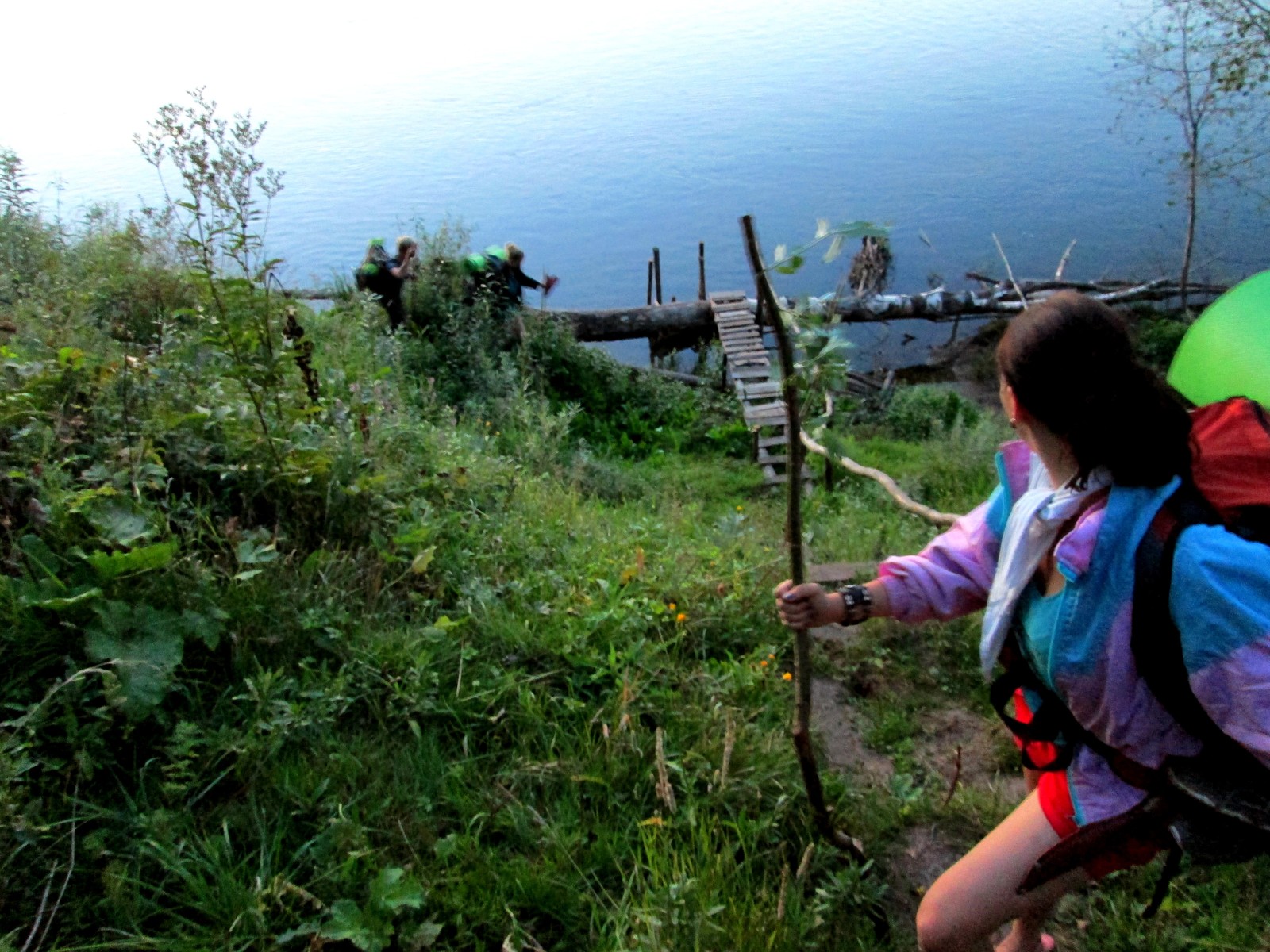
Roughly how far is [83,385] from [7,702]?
1.49 metres

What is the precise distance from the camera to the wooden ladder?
11.0 metres

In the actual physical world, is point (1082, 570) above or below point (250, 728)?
above

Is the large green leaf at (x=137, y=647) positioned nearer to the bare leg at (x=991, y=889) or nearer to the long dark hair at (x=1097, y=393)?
the bare leg at (x=991, y=889)

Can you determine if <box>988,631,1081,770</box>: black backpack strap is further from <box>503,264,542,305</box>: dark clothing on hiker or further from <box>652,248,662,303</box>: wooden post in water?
<box>652,248,662,303</box>: wooden post in water

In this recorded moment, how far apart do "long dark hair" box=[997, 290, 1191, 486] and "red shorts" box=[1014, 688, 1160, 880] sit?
2.07 feet

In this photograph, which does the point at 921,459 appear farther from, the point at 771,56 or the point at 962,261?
the point at 771,56

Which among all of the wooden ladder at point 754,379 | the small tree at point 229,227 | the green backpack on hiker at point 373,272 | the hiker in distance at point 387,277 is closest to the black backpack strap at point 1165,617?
the small tree at point 229,227

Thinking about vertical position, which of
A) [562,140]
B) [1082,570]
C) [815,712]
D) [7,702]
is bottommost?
[815,712]

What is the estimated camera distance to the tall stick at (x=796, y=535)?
6.66 feet

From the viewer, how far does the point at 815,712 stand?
346cm

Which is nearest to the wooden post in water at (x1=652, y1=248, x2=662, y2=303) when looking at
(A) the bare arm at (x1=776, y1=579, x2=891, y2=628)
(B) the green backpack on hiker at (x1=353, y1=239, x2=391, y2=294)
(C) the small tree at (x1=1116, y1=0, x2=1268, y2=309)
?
(B) the green backpack on hiker at (x1=353, y1=239, x2=391, y2=294)

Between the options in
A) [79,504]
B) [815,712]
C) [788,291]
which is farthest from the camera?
[788,291]

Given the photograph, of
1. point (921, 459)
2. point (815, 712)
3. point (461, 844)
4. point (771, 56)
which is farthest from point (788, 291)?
point (771, 56)

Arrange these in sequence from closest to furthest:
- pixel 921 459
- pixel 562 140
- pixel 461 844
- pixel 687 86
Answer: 1. pixel 461 844
2. pixel 921 459
3. pixel 562 140
4. pixel 687 86
